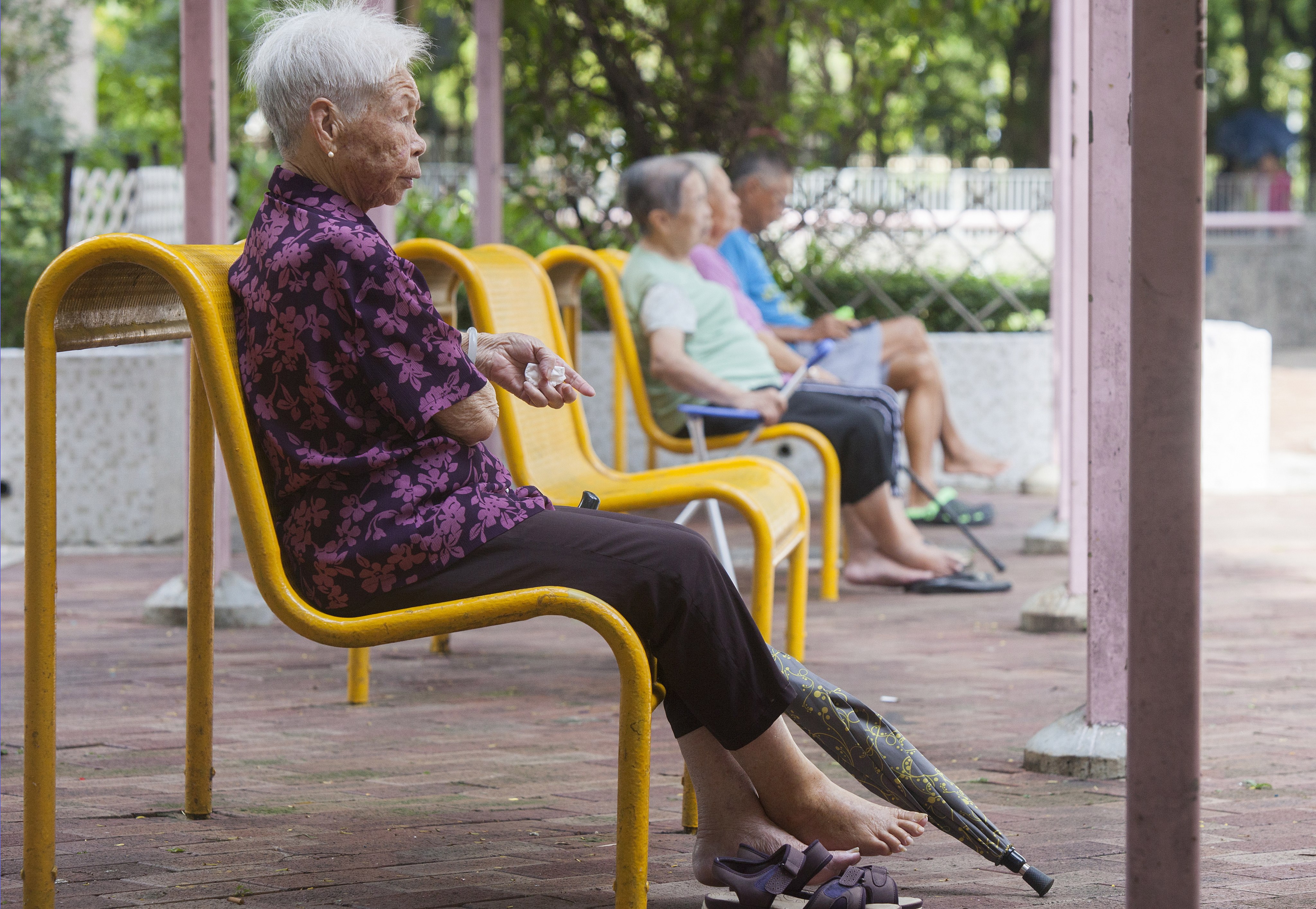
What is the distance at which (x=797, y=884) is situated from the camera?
7.63ft

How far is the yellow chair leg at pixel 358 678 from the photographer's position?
12.2ft

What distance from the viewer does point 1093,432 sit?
3.03 m

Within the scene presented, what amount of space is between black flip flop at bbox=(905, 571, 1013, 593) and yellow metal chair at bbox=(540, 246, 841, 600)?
272mm

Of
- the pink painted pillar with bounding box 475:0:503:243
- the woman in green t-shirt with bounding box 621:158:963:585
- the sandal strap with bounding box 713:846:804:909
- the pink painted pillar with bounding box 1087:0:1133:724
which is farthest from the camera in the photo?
the pink painted pillar with bounding box 475:0:503:243

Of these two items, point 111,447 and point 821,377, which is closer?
point 821,377

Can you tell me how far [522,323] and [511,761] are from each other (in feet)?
3.18

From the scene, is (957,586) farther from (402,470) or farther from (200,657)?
(402,470)

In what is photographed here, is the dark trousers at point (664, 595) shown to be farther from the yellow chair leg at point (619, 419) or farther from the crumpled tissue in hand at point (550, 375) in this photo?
the yellow chair leg at point (619, 419)

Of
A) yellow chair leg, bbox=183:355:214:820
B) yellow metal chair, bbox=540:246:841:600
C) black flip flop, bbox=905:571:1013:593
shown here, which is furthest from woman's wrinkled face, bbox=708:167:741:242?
yellow chair leg, bbox=183:355:214:820

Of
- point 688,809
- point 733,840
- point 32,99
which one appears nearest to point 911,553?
point 688,809

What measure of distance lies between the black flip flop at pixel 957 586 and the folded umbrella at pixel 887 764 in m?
2.90

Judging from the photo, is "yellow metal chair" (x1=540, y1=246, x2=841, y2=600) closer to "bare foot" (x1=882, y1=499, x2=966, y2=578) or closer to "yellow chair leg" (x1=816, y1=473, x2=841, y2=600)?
"yellow chair leg" (x1=816, y1=473, x2=841, y2=600)

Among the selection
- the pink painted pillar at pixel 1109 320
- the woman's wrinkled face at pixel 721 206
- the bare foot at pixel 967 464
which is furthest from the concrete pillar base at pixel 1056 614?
the bare foot at pixel 967 464

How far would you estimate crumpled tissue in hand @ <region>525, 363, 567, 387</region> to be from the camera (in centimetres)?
244
